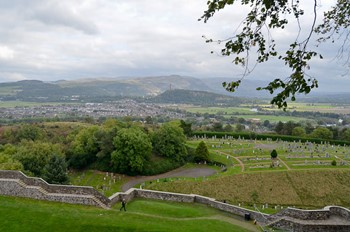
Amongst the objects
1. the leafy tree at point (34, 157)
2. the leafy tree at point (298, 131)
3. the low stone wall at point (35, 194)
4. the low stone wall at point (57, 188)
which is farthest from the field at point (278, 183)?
the leafy tree at point (298, 131)

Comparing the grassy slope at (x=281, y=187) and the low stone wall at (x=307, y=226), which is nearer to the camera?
the low stone wall at (x=307, y=226)

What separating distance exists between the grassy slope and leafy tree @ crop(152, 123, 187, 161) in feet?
41.6

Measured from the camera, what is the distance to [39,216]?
17422mm

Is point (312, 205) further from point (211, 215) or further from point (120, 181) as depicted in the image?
point (120, 181)

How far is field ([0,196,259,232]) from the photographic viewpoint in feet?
54.1

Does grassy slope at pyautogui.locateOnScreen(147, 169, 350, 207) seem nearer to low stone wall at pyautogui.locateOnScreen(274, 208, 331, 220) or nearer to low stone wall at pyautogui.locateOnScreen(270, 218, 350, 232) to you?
low stone wall at pyautogui.locateOnScreen(274, 208, 331, 220)

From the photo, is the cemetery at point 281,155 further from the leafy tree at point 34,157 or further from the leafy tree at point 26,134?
the leafy tree at point 26,134

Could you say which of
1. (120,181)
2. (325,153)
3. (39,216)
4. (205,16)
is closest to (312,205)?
(325,153)

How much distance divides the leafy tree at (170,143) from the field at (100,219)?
3372 centimetres

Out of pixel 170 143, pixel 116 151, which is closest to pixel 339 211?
pixel 116 151

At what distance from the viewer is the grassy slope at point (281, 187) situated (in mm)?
40125

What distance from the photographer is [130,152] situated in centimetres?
5097

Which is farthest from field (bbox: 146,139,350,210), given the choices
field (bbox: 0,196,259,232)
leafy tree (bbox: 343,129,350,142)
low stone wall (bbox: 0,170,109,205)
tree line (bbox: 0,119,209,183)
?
leafy tree (bbox: 343,129,350,142)

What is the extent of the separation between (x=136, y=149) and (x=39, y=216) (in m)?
34.3
